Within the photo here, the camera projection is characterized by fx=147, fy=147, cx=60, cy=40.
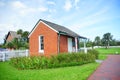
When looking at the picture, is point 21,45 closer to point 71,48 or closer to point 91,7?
point 71,48

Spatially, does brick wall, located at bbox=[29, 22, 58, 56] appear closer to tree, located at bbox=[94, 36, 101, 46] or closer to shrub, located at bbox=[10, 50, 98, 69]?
shrub, located at bbox=[10, 50, 98, 69]

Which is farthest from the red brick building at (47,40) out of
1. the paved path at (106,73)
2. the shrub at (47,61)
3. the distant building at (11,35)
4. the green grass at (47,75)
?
the distant building at (11,35)

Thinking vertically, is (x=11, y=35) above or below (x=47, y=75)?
above

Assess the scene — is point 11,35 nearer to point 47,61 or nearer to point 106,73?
point 47,61

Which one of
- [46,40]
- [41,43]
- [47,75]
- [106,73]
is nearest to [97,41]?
[41,43]

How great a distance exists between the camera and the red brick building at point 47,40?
19.4 m

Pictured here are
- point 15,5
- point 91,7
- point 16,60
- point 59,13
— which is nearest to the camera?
point 16,60

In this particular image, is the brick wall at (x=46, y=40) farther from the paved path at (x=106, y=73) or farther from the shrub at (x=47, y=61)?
the paved path at (x=106, y=73)

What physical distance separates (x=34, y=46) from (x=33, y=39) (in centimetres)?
104

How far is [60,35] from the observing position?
2019 centimetres

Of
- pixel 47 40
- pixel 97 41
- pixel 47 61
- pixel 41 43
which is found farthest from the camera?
pixel 97 41

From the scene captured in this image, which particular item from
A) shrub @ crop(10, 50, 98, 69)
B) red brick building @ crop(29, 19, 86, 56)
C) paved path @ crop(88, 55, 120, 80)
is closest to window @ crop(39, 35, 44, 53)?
red brick building @ crop(29, 19, 86, 56)

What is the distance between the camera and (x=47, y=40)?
787 inches

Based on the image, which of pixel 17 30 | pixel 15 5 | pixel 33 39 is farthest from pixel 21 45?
pixel 15 5
